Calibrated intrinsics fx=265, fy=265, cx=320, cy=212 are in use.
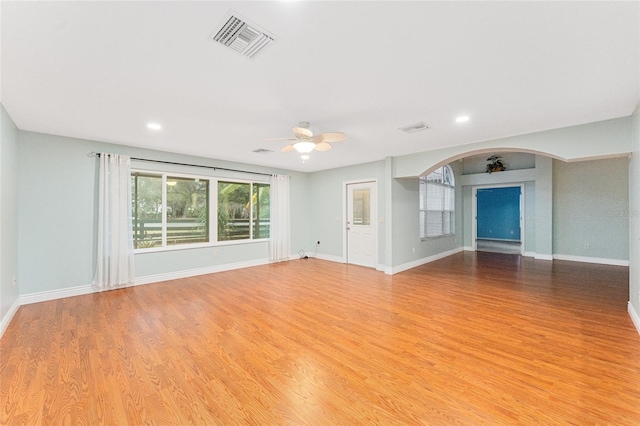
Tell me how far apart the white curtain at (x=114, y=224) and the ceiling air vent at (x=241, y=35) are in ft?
12.6

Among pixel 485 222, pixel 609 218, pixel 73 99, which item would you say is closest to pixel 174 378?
pixel 73 99

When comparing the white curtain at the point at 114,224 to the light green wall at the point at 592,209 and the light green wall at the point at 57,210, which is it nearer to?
the light green wall at the point at 57,210

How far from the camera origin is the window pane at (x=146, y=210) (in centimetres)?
487

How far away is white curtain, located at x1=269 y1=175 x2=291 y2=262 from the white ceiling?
10.4 ft

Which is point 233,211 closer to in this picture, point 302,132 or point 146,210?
point 146,210

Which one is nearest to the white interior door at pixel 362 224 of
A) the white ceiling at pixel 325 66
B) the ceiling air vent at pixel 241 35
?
the white ceiling at pixel 325 66

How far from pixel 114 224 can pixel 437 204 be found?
747 cm

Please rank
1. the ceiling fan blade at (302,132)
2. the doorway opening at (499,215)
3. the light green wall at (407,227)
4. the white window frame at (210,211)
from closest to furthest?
the ceiling fan blade at (302,132) → the white window frame at (210,211) → the light green wall at (407,227) → the doorway opening at (499,215)

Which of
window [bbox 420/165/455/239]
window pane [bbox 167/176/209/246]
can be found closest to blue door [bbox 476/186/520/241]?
window [bbox 420/165/455/239]

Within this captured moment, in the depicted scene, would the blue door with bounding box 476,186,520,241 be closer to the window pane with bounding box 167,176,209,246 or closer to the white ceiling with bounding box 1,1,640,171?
the white ceiling with bounding box 1,1,640,171

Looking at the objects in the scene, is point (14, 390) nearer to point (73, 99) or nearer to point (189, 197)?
point (73, 99)

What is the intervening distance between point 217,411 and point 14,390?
1598 millimetres

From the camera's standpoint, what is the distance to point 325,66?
2.15 m

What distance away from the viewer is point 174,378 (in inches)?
82.9
